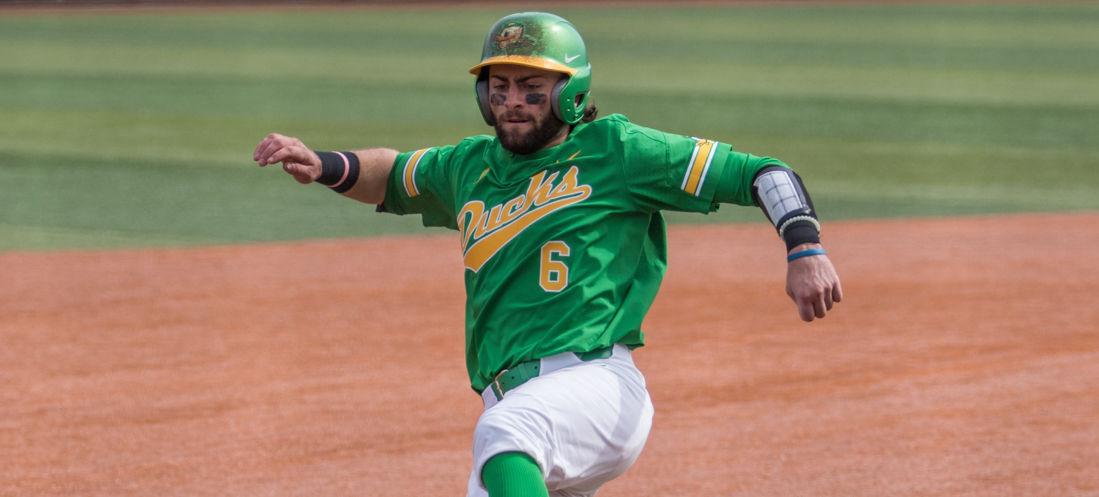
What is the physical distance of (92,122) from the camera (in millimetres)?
15312

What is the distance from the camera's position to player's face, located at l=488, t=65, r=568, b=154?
12.3 feet

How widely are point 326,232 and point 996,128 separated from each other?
24.1 ft

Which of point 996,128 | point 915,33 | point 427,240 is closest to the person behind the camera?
point 427,240

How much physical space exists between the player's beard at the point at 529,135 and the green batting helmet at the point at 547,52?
0.03 m

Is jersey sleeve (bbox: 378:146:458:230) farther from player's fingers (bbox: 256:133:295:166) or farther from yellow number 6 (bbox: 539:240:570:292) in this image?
yellow number 6 (bbox: 539:240:570:292)

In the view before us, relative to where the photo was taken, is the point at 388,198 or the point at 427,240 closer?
the point at 388,198

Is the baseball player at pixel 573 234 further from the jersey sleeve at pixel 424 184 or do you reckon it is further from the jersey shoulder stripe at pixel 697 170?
the jersey sleeve at pixel 424 184

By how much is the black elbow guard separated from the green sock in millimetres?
722

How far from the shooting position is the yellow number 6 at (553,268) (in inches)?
143

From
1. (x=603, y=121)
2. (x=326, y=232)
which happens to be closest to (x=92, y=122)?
(x=326, y=232)

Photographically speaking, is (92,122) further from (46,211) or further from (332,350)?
(332,350)

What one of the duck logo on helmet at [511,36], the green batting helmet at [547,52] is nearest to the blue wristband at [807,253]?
the green batting helmet at [547,52]

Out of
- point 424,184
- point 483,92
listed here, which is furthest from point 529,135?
point 424,184

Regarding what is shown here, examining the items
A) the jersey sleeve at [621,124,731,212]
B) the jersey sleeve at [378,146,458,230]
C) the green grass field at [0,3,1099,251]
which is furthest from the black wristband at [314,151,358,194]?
the green grass field at [0,3,1099,251]
